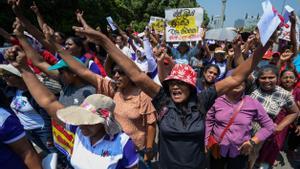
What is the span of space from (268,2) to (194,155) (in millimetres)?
1386

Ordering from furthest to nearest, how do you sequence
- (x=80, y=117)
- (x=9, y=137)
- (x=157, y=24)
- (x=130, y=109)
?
1. (x=157, y=24)
2. (x=130, y=109)
3. (x=80, y=117)
4. (x=9, y=137)

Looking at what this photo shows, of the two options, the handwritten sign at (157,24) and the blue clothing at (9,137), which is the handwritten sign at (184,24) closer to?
the handwritten sign at (157,24)

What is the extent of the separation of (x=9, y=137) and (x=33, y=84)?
54cm

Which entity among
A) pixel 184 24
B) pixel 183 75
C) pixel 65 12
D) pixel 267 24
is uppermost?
pixel 267 24

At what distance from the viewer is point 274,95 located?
3.54 meters

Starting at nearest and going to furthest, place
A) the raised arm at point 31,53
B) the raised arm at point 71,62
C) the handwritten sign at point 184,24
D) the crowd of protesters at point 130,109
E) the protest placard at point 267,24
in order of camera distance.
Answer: the crowd of protesters at point 130,109 < the protest placard at point 267,24 < the raised arm at point 71,62 < the raised arm at point 31,53 < the handwritten sign at point 184,24

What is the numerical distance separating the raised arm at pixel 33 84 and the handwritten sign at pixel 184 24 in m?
5.16

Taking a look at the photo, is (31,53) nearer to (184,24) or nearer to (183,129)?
(183,129)

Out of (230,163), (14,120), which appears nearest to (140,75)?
(14,120)

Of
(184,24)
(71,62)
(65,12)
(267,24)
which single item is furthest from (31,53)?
(65,12)

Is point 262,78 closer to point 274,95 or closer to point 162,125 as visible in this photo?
point 274,95

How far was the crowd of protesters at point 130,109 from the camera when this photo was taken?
2078mm

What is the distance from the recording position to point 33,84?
2.24m

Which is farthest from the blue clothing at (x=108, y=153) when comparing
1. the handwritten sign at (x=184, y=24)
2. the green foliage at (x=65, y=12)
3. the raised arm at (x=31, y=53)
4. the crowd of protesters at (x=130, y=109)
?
the green foliage at (x=65, y=12)
